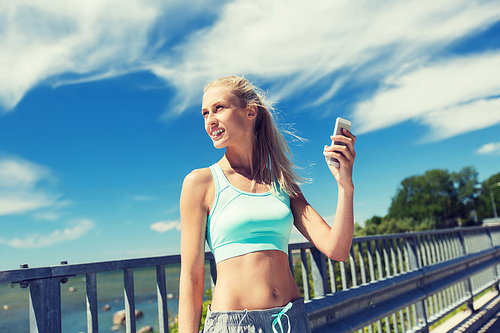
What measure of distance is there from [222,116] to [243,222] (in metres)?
0.57

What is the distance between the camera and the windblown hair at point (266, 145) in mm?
1891

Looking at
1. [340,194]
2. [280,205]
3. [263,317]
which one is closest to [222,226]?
[280,205]

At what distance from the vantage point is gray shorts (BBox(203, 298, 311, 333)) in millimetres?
1524

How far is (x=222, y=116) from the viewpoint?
70.3 inches

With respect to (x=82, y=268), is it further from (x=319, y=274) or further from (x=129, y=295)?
(x=319, y=274)

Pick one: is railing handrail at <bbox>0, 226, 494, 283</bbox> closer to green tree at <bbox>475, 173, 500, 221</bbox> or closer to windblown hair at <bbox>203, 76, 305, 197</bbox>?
windblown hair at <bbox>203, 76, 305, 197</bbox>

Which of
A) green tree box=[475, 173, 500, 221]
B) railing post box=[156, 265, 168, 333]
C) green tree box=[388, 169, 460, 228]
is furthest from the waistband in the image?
green tree box=[475, 173, 500, 221]

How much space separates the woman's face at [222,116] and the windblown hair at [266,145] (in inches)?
2.3

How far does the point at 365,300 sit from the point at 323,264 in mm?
595

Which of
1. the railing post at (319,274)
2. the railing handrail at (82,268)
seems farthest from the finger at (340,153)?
the railing post at (319,274)

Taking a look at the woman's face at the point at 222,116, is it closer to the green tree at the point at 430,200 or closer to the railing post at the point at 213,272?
the railing post at the point at 213,272

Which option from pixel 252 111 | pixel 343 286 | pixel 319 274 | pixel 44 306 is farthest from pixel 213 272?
pixel 343 286

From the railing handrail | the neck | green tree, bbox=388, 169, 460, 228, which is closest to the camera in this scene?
the railing handrail

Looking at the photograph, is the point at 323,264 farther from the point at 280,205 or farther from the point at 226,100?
the point at 226,100
